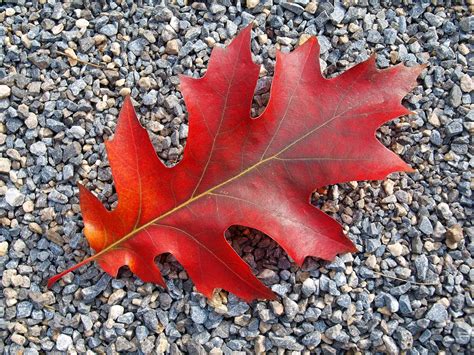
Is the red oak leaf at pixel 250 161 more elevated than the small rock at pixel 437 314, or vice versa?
the red oak leaf at pixel 250 161

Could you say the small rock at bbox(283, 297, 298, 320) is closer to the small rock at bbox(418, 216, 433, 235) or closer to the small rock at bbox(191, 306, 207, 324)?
the small rock at bbox(191, 306, 207, 324)

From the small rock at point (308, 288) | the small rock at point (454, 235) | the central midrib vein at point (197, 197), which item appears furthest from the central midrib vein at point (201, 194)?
the small rock at point (454, 235)

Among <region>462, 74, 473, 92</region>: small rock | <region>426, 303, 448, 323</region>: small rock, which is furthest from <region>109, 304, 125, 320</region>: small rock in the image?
<region>462, 74, 473, 92</region>: small rock

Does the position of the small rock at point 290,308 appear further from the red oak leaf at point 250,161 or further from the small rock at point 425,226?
the small rock at point 425,226

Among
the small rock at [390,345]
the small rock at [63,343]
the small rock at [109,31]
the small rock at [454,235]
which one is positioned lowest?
the small rock at [63,343]

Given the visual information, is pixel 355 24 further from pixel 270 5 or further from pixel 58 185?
pixel 58 185

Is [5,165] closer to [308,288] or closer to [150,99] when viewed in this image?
[150,99]
